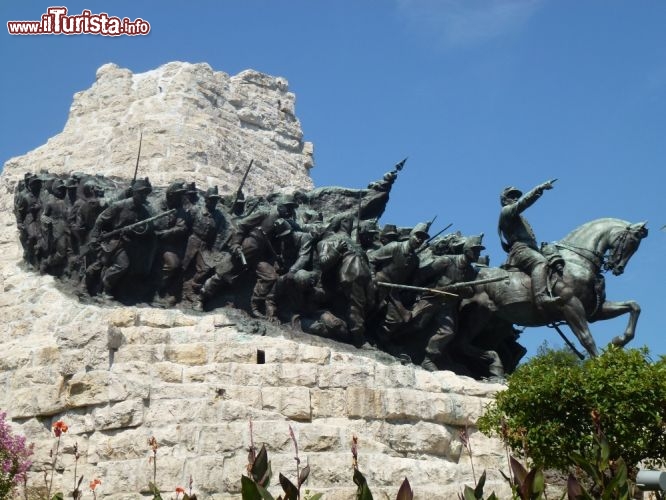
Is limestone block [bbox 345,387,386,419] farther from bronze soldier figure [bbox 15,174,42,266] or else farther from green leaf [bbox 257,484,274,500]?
green leaf [bbox 257,484,274,500]

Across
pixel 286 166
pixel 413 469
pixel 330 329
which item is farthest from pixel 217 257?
pixel 286 166

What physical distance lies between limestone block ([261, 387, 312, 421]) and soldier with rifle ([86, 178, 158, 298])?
3245 millimetres

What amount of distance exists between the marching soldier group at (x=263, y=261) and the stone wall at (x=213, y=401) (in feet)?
2.06

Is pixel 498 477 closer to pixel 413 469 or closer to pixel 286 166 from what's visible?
pixel 413 469

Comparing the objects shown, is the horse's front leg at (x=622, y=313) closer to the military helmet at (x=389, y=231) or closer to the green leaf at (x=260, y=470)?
the military helmet at (x=389, y=231)

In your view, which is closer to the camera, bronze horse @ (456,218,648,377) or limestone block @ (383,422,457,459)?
limestone block @ (383,422,457,459)

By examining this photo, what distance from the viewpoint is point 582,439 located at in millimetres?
12742

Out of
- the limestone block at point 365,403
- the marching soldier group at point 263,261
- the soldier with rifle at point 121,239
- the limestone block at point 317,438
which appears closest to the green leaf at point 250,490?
the limestone block at point 317,438

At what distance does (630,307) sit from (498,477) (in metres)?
4.42

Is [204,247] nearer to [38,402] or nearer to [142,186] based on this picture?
[142,186]

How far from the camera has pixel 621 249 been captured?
17234 millimetres

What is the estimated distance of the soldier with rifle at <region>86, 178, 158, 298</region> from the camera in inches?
611

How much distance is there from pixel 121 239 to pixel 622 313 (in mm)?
8371

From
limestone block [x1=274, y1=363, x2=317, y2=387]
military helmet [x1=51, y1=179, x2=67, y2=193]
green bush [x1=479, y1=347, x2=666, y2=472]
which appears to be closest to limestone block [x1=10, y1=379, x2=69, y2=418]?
limestone block [x1=274, y1=363, x2=317, y2=387]
